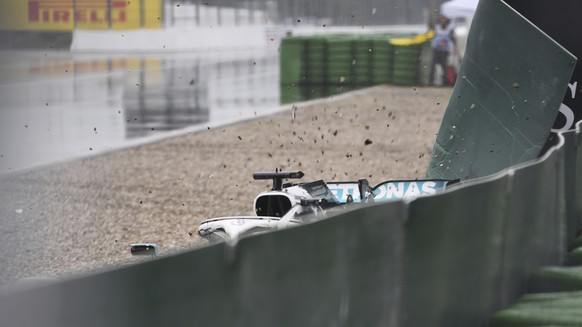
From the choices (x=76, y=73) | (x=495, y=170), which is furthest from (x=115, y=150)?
(x=76, y=73)

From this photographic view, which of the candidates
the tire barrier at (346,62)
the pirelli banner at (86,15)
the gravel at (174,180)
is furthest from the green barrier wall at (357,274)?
the pirelli banner at (86,15)

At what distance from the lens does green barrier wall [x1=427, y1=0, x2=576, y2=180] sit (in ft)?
30.0

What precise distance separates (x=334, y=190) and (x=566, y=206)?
149 cm

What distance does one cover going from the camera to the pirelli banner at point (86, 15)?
40.0 meters

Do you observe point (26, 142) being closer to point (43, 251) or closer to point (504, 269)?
point (43, 251)

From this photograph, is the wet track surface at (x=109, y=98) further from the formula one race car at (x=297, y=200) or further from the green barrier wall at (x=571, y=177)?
the green barrier wall at (x=571, y=177)

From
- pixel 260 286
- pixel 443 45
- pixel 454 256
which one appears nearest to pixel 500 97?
pixel 454 256

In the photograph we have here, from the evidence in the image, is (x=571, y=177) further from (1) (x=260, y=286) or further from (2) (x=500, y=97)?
(1) (x=260, y=286)

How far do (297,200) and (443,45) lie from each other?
25.7 m

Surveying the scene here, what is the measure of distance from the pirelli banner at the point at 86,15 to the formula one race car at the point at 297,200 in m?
32.1

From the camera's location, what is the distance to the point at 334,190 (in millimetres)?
7715

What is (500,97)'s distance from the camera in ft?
31.3

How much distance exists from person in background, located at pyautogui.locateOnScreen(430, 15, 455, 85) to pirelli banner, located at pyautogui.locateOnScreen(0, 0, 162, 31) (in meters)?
12.7

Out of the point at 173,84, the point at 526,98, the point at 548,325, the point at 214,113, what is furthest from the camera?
the point at 173,84
